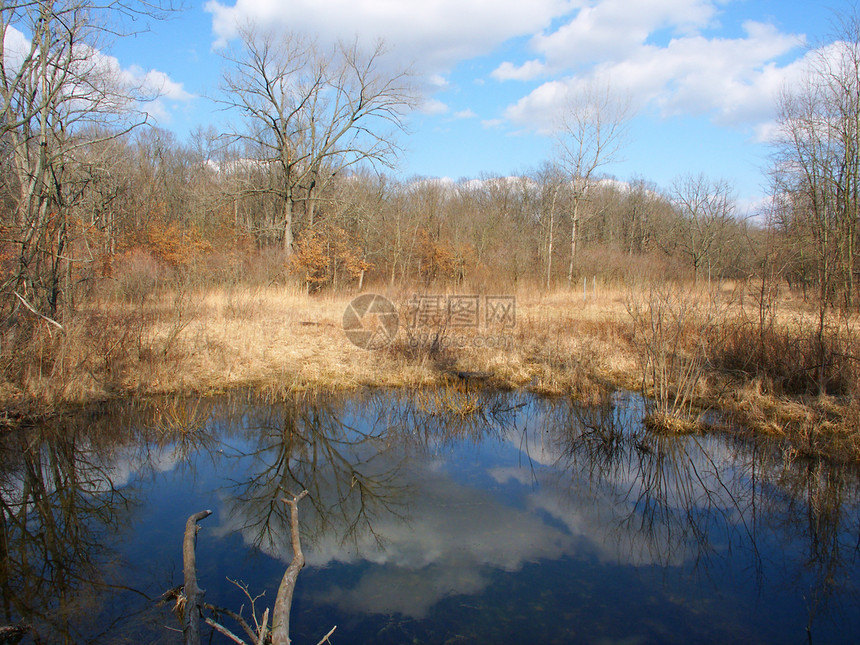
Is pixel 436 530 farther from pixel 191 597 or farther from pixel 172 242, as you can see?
pixel 172 242

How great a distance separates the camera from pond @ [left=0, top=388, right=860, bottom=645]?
349 centimetres

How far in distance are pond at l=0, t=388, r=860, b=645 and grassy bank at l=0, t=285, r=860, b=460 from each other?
86cm

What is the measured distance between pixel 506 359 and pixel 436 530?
246 inches

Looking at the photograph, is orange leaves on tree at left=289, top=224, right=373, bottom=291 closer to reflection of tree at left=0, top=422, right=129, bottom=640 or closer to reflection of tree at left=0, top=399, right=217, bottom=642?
reflection of tree at left=0, top=399, right=217, bottom=642

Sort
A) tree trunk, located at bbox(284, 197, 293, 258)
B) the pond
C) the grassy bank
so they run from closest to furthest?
the pond < the grassy bank < tree trunk, located at bbox(284, 197, 293, 258)

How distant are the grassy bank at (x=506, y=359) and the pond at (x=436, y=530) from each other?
86cm

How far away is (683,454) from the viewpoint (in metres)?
6.35

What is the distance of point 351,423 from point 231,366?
346 centimetres

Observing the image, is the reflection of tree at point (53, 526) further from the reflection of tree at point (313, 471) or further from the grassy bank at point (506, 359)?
the grassy bank at point (506, 359)

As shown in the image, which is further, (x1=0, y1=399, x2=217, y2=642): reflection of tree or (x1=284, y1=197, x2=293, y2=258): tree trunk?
(x1=284, y1=197, x2=293, y2=258): tree trunk

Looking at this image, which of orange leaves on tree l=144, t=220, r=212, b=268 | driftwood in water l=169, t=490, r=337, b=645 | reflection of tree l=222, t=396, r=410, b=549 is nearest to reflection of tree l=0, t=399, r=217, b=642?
driftwood in water l=169, t=490, r=337, b=645

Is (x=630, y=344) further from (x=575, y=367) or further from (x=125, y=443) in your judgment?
(x=125, y=443)

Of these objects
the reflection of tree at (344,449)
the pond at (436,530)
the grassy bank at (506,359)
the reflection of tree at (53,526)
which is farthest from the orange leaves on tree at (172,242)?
the reflection of tree at (53,526)

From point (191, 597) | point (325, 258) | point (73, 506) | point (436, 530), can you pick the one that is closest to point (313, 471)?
point (436, 530)
